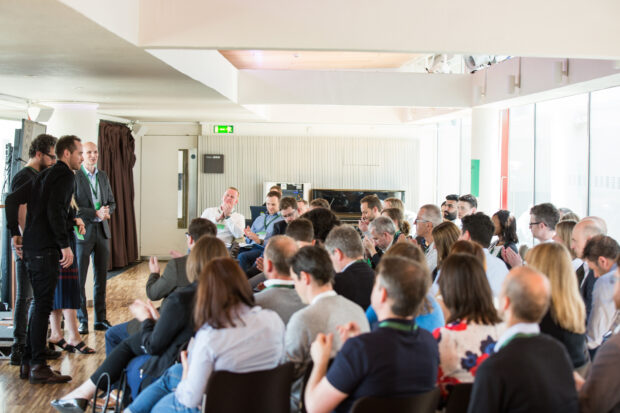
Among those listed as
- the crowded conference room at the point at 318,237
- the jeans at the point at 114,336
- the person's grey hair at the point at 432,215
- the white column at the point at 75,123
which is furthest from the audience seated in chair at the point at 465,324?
the white column at the point at 75,123

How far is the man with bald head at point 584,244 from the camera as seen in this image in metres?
4.12

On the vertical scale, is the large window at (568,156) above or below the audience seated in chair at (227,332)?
above

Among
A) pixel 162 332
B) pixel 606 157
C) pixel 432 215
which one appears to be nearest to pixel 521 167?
pixel 606 157

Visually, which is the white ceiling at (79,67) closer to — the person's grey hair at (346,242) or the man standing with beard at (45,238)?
the man standing with beard at (45,238)

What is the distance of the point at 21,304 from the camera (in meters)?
5.66

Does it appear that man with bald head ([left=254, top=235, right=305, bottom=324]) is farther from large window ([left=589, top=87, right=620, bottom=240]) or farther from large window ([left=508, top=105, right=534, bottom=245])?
large window ([left=508, top=105, right=534, bottom=245])

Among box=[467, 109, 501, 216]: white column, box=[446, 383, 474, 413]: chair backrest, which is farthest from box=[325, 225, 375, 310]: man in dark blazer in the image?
box=[467, 109, 501, 216]: white column

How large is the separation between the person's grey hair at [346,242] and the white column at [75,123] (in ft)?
14.9

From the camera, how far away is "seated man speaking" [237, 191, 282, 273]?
7.16 metres

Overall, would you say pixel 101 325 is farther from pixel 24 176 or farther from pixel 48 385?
pixel 24 176

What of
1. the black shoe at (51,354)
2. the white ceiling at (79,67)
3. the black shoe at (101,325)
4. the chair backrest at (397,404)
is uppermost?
the white ceiling at (79,67)

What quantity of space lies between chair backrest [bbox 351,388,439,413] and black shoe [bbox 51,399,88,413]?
8.24 feet

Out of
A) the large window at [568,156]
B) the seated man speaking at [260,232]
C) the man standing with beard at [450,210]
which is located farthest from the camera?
the man standing with beard at [450,210]

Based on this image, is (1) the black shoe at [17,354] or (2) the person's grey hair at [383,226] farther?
(2) the person's grey hair at [383,226]
